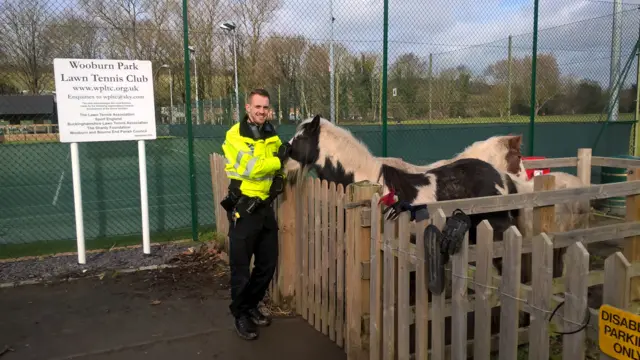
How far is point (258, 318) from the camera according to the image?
4480mm

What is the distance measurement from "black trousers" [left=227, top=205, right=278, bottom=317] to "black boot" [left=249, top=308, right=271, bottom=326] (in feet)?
0.31

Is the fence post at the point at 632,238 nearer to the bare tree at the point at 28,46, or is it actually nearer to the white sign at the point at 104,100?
the white sign at the point at 104,100

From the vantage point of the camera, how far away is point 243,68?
317 inches

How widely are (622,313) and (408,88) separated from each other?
280 inches

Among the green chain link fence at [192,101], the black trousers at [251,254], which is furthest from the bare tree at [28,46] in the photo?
the black trousers at [251,254]

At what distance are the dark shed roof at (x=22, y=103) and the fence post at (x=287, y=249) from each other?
5.05 meters

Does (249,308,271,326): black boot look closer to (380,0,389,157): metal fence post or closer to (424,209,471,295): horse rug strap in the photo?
(424,209,471,295): horse rug strap

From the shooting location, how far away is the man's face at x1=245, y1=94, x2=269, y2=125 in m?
4.05

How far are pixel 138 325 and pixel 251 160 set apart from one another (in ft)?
6.82

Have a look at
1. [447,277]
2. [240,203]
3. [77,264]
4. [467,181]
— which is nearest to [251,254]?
[240,203]

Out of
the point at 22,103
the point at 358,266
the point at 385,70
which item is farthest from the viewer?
the point at 22,103

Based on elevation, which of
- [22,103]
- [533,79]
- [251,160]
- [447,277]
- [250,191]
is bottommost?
[447,277]

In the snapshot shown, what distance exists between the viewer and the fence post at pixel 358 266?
11.2 ft

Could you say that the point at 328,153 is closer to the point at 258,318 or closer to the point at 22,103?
the point at 258,318
